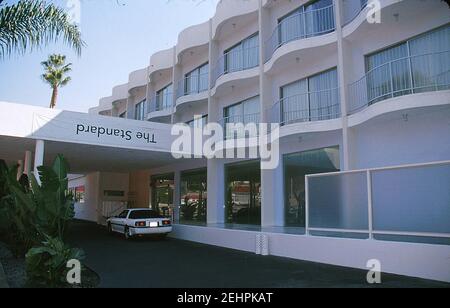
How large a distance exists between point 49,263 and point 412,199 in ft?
27.9

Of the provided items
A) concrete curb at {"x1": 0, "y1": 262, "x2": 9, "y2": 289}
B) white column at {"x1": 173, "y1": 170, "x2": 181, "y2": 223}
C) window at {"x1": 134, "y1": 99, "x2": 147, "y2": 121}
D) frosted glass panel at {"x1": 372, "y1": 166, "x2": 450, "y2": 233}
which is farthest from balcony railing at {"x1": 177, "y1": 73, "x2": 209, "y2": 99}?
concrete curb at {"x1": 0, "y1": 262, "x2": 9, "y2": 289}

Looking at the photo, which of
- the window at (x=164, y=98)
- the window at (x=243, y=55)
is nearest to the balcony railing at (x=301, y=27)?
the window at (x=243, y=55)

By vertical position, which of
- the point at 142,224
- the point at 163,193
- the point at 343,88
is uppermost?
the point at 343,88

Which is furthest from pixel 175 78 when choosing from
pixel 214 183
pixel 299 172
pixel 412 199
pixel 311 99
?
pixel 412 199

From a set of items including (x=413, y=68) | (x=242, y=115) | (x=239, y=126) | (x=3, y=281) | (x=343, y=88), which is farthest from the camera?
(x=242, y=115)

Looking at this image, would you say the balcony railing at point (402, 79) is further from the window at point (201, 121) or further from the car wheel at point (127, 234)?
the car wheel at point (127, 234)

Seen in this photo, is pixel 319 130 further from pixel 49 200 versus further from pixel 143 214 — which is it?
pixel 49 200

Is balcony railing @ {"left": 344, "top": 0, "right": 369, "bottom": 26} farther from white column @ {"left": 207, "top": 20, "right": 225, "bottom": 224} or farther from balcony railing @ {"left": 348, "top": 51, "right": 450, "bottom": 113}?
white column @ {"left": 207, "top": 20, "right": 225, "bottom": 224}

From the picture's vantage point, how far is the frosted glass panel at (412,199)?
8.80 meters

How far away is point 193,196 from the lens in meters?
23.4

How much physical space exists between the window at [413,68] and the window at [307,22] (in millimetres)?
2729

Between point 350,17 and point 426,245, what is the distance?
932cm

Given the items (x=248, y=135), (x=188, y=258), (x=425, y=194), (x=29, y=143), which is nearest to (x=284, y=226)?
(x=248, y=135)

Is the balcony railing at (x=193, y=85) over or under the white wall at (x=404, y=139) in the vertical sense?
over
